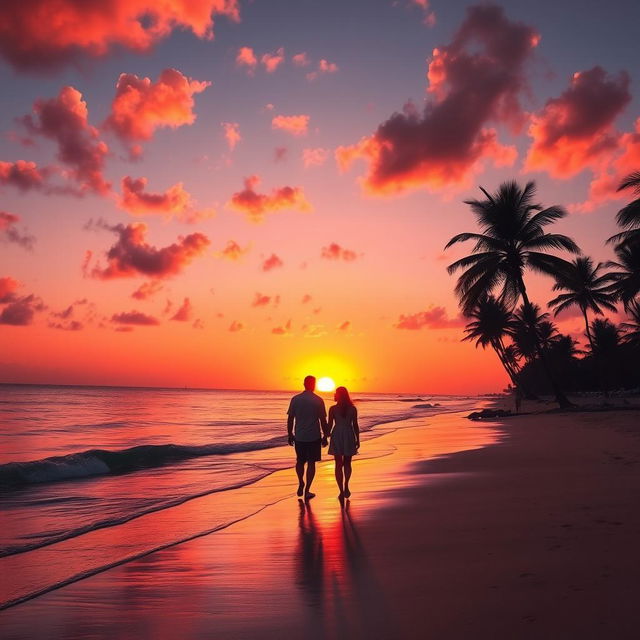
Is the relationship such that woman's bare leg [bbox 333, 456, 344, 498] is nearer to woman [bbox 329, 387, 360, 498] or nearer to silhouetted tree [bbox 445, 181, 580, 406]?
woman [bbox 329, 387, 360, 498]

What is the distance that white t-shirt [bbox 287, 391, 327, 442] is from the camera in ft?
31.1

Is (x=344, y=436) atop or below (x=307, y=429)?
below

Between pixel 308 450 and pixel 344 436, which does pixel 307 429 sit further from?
pixel 344 436

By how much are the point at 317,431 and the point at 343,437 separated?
19.8 inches

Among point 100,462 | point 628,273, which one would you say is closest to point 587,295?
point 628,273

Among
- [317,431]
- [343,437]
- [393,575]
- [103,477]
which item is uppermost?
[317,431]

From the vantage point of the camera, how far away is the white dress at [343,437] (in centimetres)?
926

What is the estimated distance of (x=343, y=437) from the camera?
930 centimetres

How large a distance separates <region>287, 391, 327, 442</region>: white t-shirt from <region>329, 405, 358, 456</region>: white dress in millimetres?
307

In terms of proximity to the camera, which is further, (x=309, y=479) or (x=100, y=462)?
(x=100, y=462)

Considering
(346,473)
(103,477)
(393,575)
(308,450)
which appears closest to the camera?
(393,575)

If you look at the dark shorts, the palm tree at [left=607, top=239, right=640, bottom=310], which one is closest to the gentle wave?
the dark shorts

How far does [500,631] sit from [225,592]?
224cm

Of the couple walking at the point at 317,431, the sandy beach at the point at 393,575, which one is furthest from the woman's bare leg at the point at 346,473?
the sandy beach at the point at 393,575
